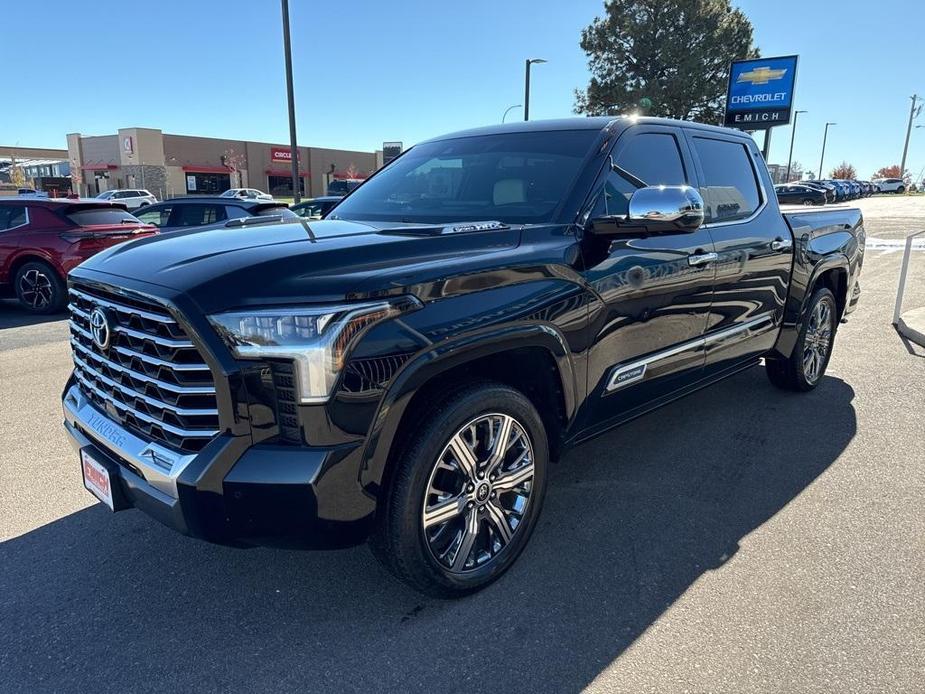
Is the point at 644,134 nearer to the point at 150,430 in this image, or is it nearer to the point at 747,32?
the point at 150,430

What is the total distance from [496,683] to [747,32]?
45.3 m

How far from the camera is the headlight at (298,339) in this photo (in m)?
2.12

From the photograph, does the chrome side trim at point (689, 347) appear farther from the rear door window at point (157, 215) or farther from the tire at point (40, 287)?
the rear door window at point (157, 215)

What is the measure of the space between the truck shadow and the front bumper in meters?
0.47

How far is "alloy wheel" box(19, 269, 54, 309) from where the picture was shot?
9.20m

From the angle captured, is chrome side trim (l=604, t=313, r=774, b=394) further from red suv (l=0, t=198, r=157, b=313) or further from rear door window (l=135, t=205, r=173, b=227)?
rear door window (l=135, t=205, r=173, b=227)

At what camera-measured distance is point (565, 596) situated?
277 centimetres

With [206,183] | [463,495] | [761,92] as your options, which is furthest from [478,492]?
[206,183]

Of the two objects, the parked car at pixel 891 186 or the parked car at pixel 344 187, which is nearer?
the parked car at pixel 344 187

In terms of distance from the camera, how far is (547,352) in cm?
285

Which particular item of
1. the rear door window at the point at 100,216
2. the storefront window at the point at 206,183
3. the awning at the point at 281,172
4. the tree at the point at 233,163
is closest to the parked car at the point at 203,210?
the rear door window at the point at 100,216

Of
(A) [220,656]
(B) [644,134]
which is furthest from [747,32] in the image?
(A) [220,656]

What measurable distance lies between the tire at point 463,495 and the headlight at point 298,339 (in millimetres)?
448

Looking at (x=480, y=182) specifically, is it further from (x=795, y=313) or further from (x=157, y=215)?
(x=157, y=215)
